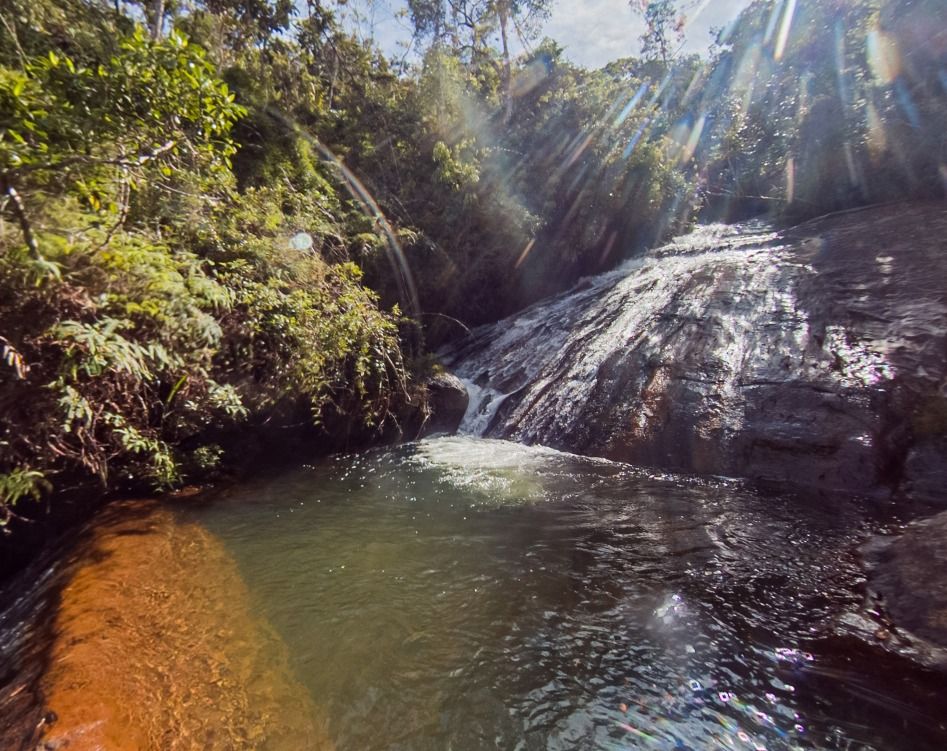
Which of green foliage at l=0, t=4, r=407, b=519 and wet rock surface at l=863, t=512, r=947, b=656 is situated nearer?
wet rock surface at l=863, t=512, r=947, b=656

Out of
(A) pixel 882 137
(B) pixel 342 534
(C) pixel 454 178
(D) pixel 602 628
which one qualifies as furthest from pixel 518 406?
(A) pixel 882 137

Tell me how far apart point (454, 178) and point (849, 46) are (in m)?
15.2

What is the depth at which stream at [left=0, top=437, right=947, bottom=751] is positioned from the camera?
265cm

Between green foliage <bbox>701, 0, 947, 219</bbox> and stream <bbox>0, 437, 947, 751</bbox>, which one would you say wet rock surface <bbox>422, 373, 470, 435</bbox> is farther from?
green foliage <bbox>701, 0, 947, 219</bbox>

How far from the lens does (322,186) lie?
1121 cm

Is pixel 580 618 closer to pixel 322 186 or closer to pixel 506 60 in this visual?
pixel 322 186

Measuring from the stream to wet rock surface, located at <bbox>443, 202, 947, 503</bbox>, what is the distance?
1.10m

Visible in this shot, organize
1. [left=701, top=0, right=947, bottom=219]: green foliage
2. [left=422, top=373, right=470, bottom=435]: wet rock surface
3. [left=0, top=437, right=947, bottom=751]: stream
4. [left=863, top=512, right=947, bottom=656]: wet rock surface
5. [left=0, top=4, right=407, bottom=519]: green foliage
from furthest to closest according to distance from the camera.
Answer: [left=701, top=0, right=947, bottom=219]: green foliage < [left=422, top=373, right=470, bottom=435]: wet rock surface < [left=0, top=4, right=407, bottom=519]: green foliage < [left=863, top=512, right=947, bottom=656]: wet rock surface < [left=0, top=437, right=947, bottom=751]: stream

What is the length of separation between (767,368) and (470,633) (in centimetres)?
656

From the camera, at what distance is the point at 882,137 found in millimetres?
13555

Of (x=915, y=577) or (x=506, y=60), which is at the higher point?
(x=506, y=60)

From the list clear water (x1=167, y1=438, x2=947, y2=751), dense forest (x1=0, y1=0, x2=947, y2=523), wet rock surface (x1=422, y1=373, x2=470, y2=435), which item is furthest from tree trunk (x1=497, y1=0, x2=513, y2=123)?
clear water (x1=167, y1=438, x2=947, y2=751)

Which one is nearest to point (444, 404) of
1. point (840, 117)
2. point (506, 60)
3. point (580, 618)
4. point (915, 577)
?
point (580, 618)

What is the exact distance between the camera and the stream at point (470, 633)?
265 centimetres
